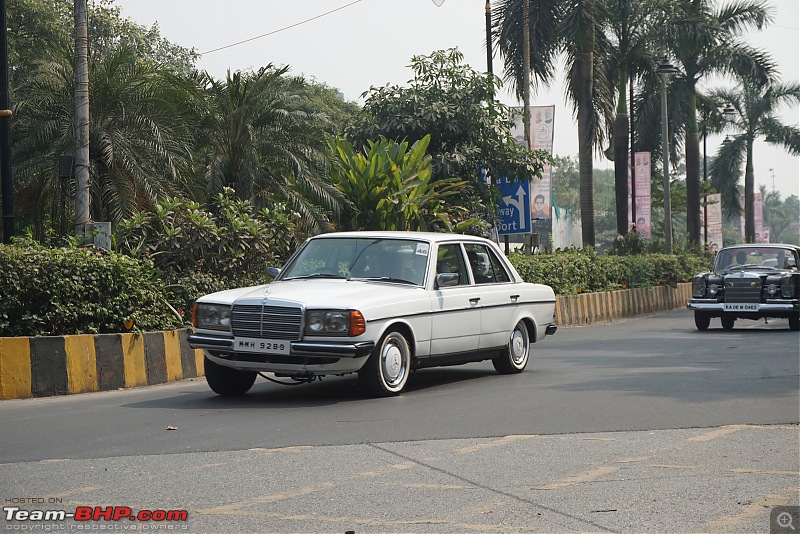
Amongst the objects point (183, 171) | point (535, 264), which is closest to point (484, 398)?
point (535, 264)

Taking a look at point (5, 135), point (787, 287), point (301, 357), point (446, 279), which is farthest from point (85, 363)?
point (787, 287)

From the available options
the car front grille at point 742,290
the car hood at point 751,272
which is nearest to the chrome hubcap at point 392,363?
the car front grille at point 742,290

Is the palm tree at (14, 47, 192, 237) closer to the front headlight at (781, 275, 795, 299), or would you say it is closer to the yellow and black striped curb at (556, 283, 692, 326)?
the yellow and black striped curb at (556, 283, 692, 326)

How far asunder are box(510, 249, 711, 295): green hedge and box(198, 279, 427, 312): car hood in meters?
12.6

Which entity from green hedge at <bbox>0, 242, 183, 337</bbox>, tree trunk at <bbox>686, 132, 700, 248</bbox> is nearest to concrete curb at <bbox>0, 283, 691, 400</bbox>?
green hedge at <bbox>0, 242, 183, 337</bbox>

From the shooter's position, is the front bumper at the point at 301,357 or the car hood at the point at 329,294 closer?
the front bumper at the point at 301,357

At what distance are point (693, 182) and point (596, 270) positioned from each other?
23.7m

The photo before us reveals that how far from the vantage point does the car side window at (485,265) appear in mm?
12281

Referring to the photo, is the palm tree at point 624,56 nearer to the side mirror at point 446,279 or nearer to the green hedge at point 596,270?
the green hedge at point 596,270

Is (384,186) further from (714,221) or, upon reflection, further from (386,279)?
(714,221)

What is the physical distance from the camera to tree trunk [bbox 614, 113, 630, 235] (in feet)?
140

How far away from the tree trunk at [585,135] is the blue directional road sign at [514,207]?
10.6 metres

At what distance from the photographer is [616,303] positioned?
27984 mm

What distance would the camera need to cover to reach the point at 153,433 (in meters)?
8.29
